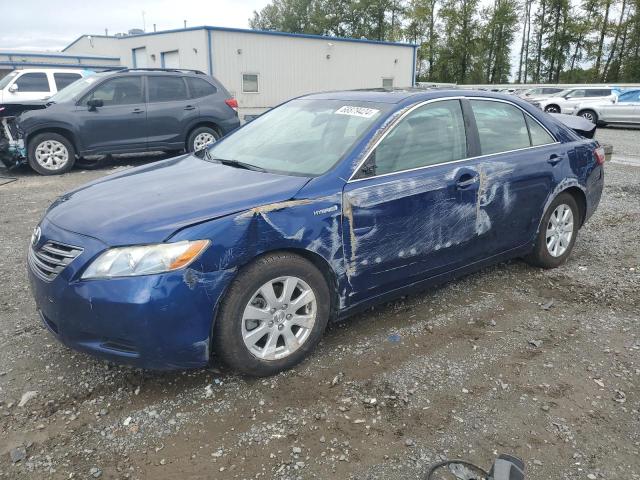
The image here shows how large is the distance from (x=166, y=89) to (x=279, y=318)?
27.3ft

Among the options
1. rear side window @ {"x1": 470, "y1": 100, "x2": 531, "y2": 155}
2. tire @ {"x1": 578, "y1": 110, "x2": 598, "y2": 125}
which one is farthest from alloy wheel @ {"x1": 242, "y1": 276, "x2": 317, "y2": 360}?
tire @ {"x1": 578, "y1": 110, "x2": 598, "y2": 125}

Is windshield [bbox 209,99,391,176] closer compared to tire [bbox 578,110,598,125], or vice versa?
windshield [bbox 209,99,391,176]

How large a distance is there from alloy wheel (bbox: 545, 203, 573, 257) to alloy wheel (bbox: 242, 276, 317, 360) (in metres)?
2.55

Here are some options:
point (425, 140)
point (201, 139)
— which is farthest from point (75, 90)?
point (425, 140)

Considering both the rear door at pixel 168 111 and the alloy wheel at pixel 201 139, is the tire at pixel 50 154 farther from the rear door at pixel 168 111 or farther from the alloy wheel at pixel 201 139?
the alloy wheel at pixel 201 139

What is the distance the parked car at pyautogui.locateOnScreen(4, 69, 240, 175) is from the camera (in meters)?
9.27

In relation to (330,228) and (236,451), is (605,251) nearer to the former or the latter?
(330,228)

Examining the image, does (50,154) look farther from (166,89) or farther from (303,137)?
(303,137)

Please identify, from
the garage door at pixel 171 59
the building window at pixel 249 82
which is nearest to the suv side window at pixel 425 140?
the building window at pixel 249 82

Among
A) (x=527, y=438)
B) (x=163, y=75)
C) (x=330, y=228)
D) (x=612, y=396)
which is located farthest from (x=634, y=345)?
(x=163, y=75)

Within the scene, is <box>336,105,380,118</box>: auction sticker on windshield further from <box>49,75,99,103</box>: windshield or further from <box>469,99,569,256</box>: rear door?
<box>49,75,99,103</box>: windshield

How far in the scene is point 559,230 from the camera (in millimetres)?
4641

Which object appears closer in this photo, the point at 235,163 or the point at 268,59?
the point at 235,163

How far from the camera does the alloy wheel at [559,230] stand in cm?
456
